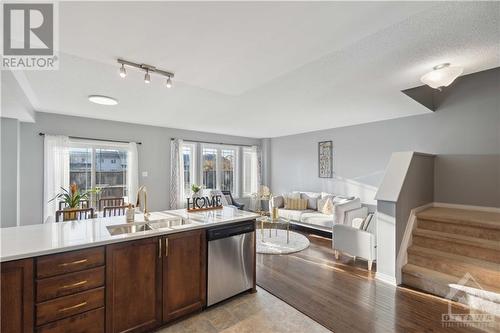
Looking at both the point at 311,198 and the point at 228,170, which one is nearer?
the point at 311,198

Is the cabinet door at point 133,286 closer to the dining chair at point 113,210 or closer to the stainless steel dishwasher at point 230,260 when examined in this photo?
the stainless steel dishwasher at point 230,260

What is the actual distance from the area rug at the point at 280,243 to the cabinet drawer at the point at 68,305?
2.69m

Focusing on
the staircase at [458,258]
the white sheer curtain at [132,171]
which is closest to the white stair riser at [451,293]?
the staircase at [458,258]

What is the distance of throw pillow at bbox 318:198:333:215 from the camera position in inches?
200

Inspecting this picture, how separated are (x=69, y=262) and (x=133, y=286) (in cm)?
54

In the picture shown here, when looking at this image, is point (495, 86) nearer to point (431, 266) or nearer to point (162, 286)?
point (431, 266)

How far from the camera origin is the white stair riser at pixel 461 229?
9.27ft

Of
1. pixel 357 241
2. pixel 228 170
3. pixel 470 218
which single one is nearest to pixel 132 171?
pixel 228 170

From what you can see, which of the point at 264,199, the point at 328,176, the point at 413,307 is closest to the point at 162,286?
the point at 413,307

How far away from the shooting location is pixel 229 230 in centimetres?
243

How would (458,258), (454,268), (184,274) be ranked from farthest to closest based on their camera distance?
(458,258) → (454,268) → (184,274)

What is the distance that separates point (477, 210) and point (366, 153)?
2073mm

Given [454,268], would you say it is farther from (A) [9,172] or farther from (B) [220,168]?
(A) [9,172]

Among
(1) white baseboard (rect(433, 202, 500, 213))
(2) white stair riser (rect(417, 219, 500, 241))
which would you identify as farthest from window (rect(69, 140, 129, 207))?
(1) white baseboard (rect(433, 202, 500, 213))
